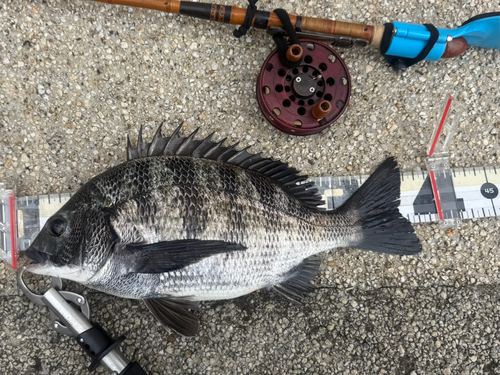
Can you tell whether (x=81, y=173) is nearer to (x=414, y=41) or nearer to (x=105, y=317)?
(x=105, y=317)

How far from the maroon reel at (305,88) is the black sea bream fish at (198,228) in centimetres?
31

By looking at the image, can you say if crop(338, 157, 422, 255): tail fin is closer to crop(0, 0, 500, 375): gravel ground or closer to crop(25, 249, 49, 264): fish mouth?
crop(0, 0, 500, 375): gravel ground

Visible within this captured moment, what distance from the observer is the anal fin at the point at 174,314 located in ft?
4.92

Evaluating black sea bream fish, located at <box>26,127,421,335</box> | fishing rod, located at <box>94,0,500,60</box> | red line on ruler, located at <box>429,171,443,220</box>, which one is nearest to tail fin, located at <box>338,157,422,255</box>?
black sea bream fish, located at <box>26,127,421,335</box>

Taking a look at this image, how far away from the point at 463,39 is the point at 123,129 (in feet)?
6.31

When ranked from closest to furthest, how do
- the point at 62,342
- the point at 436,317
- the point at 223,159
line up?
the point at 223,159 → the point at 62,342 → the point at 436,317

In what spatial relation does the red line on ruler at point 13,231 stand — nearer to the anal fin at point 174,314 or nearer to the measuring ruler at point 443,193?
the anal fin at point 174,314

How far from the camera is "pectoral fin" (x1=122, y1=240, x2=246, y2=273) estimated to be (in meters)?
1.37

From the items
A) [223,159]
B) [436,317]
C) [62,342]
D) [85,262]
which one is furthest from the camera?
[436,317]

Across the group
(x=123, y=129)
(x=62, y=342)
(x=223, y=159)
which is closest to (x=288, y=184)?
(x=223, y=159)

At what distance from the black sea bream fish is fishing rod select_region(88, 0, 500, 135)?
356 millimetres

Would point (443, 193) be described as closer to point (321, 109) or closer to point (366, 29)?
point (321, 109)

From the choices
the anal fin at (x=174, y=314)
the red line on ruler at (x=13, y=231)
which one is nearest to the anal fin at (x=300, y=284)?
the anal fin at (x=174, y=314)

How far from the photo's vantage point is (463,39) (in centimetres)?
184
